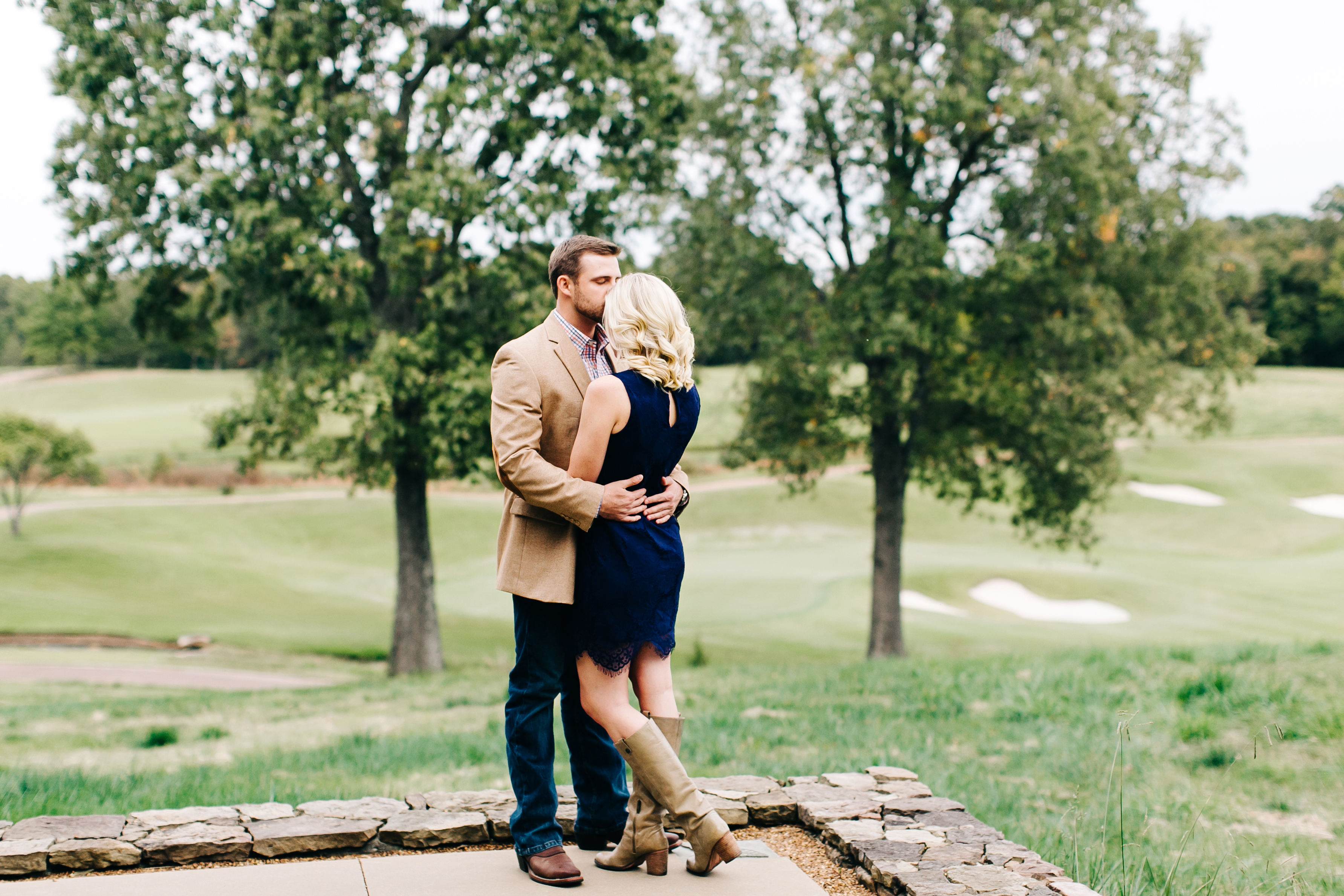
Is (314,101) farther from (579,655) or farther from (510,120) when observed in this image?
(579,655)

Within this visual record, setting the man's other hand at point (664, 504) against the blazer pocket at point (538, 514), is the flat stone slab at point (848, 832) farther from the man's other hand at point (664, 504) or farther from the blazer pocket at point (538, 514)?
the blazer pocket at point (538, 514)

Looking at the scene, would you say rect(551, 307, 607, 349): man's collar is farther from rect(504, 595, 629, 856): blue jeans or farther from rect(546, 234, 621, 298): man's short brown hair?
rect(504, 595, 629, 856): blue jeans

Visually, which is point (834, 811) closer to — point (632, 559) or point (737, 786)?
point (737, 786)

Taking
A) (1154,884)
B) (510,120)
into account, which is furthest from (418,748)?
(510,120)

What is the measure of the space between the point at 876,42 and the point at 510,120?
5253 millimetres

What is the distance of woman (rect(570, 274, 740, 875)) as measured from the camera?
3.21 m

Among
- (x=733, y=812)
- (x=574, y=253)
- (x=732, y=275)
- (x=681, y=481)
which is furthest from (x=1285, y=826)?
(x=732, y=275)

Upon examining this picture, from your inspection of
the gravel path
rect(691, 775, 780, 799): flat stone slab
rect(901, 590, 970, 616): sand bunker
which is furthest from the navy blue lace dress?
rect(901, 590, 970, 616): sand bunker

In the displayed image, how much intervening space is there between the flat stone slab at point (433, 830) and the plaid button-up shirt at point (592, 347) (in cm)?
176

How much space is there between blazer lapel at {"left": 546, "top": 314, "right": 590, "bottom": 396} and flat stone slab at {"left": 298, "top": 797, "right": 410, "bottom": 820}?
1.86m

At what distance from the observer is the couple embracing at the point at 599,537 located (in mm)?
3217

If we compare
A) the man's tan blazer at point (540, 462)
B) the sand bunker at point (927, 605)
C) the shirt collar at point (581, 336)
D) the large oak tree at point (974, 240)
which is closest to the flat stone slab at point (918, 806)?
the man's tan blazer at point (540, 462)

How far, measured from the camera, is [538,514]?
3.34 m

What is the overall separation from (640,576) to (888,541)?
12378 millimetres
